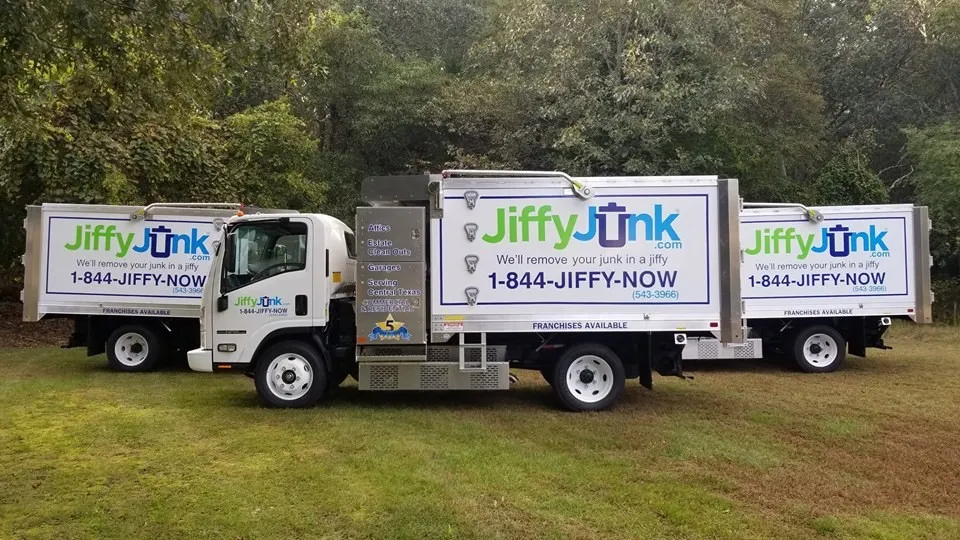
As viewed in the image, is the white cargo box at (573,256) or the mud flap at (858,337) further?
the mud flap at (858,337)

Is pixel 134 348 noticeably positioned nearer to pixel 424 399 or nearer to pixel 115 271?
pixel 115 271

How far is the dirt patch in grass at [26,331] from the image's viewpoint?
54.0 feet

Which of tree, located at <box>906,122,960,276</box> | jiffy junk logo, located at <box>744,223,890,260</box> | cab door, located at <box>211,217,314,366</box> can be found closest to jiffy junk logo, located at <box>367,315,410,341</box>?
cab door, located at <box>211,217,314,366</box>

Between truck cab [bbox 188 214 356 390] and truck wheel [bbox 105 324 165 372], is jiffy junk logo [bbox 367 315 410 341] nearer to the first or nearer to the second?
truck cab [bbox 188 214 356 390]

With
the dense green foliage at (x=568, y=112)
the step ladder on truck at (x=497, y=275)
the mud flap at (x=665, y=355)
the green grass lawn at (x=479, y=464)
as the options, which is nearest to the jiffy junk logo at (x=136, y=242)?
the dense green foliage at (x=568, y=112)

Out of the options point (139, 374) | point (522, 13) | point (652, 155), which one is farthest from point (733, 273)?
point (522, 13)

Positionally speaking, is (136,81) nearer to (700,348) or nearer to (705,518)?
(705,518)

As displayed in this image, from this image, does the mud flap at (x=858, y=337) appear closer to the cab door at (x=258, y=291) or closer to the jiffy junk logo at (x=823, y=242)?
the jiffy junk logo at (x=823, y=242)

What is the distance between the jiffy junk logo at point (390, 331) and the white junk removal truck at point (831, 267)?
21.3ft

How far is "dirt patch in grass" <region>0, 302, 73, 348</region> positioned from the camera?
1647 centimetres

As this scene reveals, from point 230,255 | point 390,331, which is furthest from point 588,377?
point 230,255

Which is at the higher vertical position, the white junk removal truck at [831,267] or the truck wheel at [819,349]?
the white junk removal truck at [831,267]

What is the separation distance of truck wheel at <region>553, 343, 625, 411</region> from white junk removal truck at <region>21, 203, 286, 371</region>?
6662mm

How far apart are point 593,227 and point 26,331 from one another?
15.0m
